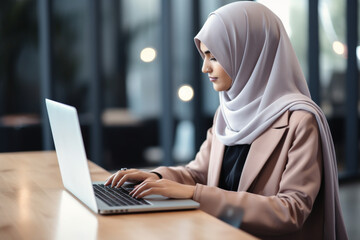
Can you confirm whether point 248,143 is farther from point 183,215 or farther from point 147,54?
point 147,54

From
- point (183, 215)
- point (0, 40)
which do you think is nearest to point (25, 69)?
point (0, 40)

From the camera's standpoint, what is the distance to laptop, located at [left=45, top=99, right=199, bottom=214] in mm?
1253

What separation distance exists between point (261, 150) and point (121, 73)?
2725 mm

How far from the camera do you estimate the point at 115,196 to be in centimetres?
142

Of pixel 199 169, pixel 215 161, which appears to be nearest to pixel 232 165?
pixel 215 161

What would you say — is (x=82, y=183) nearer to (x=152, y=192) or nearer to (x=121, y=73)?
(x=152, y=192)

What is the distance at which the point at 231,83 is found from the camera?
192 centimetres

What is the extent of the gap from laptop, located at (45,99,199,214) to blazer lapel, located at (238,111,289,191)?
383mm

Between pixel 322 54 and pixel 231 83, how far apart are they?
3454 millimetres

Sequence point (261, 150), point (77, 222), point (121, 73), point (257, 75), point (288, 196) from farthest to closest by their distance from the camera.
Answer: point (121, 73) < point (257, 75) < point (261, 150) < point (288, 196) < point (77, 222)

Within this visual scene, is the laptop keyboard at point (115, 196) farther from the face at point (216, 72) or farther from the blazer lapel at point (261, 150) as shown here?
the face at point (216, 72)

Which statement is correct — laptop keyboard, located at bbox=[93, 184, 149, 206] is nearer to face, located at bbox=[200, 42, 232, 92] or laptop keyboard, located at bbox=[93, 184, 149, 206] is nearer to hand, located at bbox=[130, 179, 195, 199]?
hand, located at bbox=[130, 179, 195, 199]

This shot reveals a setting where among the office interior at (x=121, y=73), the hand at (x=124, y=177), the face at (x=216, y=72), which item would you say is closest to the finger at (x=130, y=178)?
the hand at (x=124, y=177)

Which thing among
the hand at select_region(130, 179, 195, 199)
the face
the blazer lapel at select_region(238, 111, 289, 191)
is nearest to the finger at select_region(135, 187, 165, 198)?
the hand at select_region(130, 179, 195, 199)
